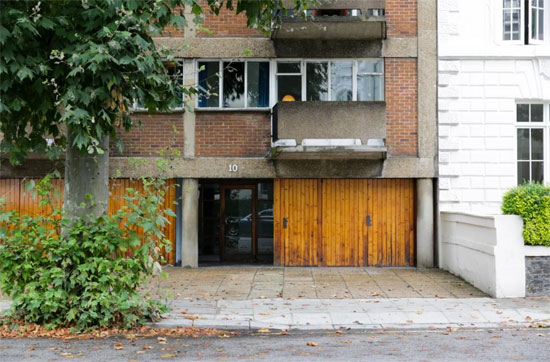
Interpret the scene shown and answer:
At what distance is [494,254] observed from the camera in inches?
476

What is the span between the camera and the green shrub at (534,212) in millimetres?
11922

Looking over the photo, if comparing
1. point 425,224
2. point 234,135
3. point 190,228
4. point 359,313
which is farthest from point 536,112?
point 190,228

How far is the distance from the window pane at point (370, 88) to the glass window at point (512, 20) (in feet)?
10.6

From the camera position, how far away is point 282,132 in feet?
51.4

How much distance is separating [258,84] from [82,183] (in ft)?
26.6

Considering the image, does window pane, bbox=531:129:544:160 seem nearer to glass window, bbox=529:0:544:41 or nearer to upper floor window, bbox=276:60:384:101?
glass window, bbox=529:0:544:41

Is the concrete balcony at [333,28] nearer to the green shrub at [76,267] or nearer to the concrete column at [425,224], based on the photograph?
the concrete column at [425,224]

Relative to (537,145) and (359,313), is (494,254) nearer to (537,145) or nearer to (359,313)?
(359,313)

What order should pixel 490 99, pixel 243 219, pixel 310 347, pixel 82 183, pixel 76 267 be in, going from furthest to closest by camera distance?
pixel 243 219
pixel 490 99
pixel 82 183
pixel 76 267
pixel 310 347

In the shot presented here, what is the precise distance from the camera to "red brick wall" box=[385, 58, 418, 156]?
1675 cm

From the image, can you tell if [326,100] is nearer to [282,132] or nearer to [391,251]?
Answer: [282,132]

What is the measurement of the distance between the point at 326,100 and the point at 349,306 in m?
6.95

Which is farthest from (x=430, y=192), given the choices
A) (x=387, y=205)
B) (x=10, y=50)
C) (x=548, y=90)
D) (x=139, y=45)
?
(x=10, y=50)

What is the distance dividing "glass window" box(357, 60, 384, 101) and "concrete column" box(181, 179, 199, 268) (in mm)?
4721
